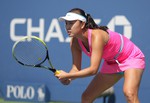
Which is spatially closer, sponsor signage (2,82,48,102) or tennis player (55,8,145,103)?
tennis player (55,8,145,103)

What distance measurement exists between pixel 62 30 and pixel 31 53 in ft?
4.92

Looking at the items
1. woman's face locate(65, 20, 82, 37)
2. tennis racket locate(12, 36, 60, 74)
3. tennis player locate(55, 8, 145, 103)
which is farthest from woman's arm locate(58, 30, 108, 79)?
tennis racket locate(12, 36, 60, 74)

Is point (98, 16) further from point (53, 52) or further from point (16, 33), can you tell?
point (16, 33)

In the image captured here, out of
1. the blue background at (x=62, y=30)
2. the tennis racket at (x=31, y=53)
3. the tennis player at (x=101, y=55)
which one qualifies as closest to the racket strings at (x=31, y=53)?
the tennis racket at (x=31, y=53)

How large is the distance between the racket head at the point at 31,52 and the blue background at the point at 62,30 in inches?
49.8

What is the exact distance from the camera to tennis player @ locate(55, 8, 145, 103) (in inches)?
139

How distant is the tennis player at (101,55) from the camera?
354 centimetres

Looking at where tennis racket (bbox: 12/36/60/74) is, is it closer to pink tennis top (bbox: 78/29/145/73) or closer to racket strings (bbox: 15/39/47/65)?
racket strings (bbox: 15/39/47/65)

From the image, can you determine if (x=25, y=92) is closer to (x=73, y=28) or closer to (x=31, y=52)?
(x=31, y=52)

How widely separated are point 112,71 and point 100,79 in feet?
0.43

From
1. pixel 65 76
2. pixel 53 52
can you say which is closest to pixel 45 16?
pixel 53 52

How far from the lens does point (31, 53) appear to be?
4309 mm

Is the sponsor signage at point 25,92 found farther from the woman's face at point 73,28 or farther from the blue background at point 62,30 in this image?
the woman's face at point 73,28

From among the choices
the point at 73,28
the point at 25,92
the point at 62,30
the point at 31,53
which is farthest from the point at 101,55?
the point at 25,92
